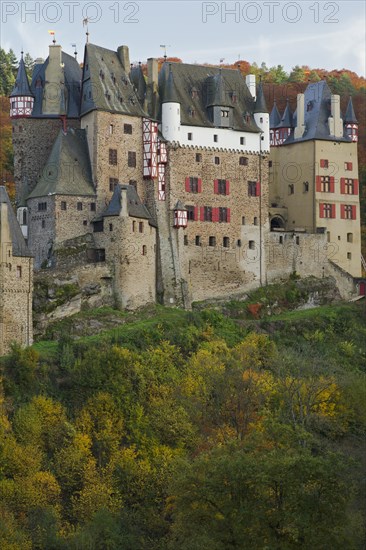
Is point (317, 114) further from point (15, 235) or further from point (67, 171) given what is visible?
point (15, 235)

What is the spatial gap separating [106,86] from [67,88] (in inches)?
98.6

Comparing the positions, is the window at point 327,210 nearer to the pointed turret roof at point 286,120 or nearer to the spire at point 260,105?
the pointed turret roof at point 286,120

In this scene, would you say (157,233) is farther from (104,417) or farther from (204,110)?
(104,417)

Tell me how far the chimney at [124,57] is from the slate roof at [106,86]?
15.8 inches

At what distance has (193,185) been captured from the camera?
277ft

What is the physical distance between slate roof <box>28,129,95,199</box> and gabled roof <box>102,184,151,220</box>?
1.37 metres

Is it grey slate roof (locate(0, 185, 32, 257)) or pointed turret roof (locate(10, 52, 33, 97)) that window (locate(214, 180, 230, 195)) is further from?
grey slate roof (locate(0, 185, 32, 257))

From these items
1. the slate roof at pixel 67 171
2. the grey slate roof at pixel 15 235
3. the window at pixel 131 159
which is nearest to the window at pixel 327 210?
the window at pixel 131 159

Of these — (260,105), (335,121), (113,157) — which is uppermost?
(260,105)

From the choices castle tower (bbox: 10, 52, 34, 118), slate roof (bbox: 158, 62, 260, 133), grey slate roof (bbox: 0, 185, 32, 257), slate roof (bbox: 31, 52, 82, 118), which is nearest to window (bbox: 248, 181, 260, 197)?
slate roof (bbox: 158, 62, 260, 133)

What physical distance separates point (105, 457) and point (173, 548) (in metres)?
10.5

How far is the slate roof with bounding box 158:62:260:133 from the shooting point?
8519cm

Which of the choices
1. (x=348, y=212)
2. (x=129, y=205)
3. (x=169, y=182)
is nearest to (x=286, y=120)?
(x=348, y=212)

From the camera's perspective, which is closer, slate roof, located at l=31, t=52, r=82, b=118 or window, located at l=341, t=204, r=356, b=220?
slate roof, located at l=31, t=52, r=82, b=118
